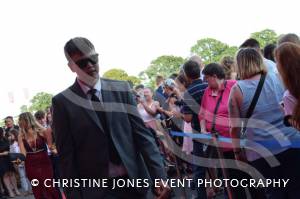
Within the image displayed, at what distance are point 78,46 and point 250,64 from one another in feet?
6.64

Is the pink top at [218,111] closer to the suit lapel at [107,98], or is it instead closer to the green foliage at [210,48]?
the suit lapel at [107,98]

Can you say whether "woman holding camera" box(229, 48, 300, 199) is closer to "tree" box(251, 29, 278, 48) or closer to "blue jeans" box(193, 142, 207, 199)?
"blue jeans" box(193, 142, 207, 199)

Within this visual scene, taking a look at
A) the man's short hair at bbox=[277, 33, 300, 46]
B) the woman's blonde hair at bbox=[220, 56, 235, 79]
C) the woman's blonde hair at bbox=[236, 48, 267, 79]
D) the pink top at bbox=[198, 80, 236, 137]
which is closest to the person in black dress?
the woman's blonde hair at bbox=[220, 56, 235, 79]

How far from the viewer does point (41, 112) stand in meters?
11.8

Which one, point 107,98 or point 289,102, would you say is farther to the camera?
point 289,102

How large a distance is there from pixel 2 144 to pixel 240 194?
10319 millimetres

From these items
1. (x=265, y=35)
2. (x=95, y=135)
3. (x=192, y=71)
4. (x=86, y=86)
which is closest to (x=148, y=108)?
(x=192, y=71)

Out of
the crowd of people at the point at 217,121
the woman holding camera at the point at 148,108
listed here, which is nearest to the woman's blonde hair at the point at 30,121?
the woman holding camera at the point at 148,108

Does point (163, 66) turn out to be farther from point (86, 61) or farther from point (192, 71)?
point (86, 61)

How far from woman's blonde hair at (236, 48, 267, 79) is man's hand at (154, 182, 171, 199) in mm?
1832

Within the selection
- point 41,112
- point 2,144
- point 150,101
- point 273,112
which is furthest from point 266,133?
point 2,144

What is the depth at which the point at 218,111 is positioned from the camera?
652cm

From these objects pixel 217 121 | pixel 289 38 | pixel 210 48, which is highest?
pixel 289 38

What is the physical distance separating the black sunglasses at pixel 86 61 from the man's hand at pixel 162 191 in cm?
100
